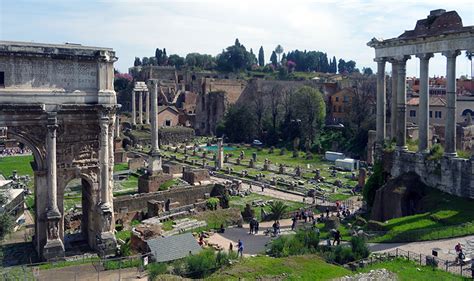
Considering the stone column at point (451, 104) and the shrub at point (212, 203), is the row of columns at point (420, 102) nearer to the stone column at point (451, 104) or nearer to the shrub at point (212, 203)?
the stone column at point (451, 104)

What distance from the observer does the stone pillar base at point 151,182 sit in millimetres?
36281

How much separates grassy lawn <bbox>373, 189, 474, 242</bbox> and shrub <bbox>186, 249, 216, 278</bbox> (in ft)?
24.1

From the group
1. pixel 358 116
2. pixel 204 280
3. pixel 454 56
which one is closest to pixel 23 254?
pixel 204 280

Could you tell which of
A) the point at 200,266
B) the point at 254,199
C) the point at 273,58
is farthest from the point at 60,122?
the point at 273,58

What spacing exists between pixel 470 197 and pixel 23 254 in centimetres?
1968

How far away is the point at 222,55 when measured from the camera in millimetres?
127312

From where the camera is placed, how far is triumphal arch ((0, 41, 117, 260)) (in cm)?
2075

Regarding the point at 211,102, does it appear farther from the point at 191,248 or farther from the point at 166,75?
the point at 191,248

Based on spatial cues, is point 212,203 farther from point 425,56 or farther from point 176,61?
point 176,61

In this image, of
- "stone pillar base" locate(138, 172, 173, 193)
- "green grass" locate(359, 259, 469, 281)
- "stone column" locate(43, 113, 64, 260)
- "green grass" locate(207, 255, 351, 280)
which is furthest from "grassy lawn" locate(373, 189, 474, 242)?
"stone pillar base" locate(138, 172, 173, 193)

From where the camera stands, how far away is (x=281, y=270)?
54.0ft

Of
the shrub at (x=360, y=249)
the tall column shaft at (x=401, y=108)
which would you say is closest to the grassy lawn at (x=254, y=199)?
the tall column shaft at (x=401, y=108)

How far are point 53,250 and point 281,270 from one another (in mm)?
9818

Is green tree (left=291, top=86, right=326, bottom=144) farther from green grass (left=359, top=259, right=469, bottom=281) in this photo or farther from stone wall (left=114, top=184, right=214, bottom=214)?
green grass (left=359, top=259, right=469, bottom=281)
